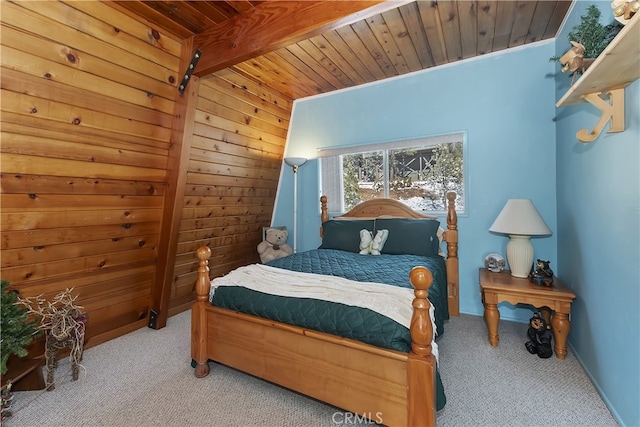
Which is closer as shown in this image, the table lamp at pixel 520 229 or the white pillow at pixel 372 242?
the table lamp at pixel 520 229

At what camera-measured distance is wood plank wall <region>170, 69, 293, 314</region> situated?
2648 millimetres

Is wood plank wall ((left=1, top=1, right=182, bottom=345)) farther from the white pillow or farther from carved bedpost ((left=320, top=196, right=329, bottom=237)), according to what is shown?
the white pillow

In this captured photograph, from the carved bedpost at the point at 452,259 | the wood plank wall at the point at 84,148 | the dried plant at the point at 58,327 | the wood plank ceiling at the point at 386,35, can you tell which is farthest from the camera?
the carved bedpost at the point at 452,259

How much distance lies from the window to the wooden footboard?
82.0 inches

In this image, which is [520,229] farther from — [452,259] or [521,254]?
[452,259]

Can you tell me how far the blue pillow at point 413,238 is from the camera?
2729mm

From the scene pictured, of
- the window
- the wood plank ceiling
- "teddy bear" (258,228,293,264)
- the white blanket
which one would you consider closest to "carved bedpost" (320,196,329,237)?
the window

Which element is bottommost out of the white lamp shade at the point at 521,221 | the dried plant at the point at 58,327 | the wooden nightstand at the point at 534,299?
the dried plant at the point at 58,327

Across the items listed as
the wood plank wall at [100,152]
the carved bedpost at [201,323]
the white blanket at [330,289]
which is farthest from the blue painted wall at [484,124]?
the carved bedpost at [201,323]

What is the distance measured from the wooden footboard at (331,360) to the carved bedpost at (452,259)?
179 cm

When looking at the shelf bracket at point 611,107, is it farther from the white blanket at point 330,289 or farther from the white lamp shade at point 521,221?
the white blanket at point 330,289

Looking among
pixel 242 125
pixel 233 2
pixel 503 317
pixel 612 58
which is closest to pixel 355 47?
pixel 233 2

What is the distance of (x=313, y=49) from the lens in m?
2.54

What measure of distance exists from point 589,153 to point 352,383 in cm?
200
